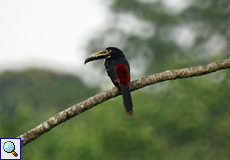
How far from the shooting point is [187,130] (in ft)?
47.3

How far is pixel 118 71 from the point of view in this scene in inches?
215

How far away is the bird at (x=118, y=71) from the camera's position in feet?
16.6

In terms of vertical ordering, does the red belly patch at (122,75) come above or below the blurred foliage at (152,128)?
below

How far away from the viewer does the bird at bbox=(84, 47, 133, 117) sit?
5.05 m

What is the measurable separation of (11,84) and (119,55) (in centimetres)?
3676

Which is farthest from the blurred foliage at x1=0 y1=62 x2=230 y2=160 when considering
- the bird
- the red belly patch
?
the red belly patch

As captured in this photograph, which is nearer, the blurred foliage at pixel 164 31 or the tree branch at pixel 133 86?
the tree branch at pixel 133 86

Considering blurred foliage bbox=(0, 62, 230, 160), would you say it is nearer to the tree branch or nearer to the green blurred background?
the green blurred background

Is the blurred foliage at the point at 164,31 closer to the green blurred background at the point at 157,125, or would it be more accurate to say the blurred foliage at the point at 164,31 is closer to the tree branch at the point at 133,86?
the green blurred background at the point at 157,125

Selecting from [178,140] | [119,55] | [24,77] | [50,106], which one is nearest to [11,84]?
[24,77]

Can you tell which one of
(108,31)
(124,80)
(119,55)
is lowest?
(124,80)

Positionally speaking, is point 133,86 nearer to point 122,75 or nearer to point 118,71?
point 122,75

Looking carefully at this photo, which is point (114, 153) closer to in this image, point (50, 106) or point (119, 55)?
point (119, 55)

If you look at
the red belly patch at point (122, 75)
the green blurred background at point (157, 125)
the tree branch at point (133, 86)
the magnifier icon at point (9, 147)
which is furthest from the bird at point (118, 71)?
the green blurred background at point (157, 125)
